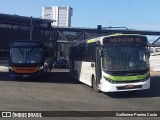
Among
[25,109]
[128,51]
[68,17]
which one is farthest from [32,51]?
[68,17]

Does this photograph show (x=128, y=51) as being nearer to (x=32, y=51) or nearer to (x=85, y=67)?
(x=85, y=67)

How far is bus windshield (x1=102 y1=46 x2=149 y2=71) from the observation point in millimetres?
19198

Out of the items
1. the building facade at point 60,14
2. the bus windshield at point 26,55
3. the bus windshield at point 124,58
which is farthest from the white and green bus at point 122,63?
the building facade at point 60,14

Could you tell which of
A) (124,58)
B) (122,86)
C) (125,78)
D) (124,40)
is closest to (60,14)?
(124,40)

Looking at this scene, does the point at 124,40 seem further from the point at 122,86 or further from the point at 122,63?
the point at 122,86

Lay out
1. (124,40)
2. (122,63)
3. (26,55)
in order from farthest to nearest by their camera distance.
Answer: (26,55) < (124,40) < (122,63)

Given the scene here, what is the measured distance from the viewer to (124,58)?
1930 cm

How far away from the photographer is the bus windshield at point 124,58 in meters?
19.2

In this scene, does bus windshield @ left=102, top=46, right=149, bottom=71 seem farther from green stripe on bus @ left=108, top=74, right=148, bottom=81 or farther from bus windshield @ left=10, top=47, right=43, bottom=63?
bus windshield @ left=10, top=47, right=43, bottom=63

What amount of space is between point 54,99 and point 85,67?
7.29 meters

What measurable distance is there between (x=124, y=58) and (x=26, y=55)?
38.2ft

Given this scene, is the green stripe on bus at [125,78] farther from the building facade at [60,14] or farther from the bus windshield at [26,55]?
the building facade at [60,14]

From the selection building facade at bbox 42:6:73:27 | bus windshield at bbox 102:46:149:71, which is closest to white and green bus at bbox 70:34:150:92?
bus windshield at bbox 102:46:149:71

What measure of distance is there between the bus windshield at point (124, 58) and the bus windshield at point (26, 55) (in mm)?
10805
